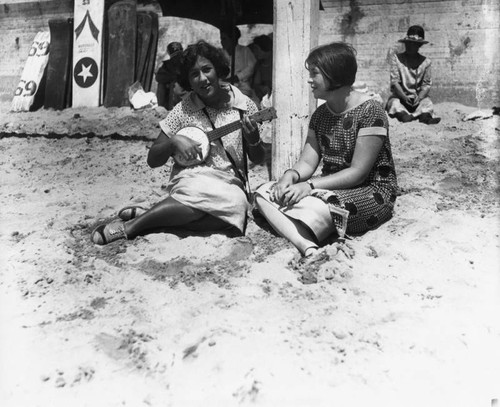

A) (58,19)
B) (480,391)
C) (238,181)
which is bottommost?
(480,391)

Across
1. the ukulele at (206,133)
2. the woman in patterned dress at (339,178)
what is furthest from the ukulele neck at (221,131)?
the woman in patterned dress at (339,178)

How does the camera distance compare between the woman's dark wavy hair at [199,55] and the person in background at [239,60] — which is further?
the person in background at [239,60]

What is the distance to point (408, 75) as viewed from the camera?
737cm

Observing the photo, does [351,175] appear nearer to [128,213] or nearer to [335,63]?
[335,63]

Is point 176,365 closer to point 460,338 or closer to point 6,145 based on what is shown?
point 460,338

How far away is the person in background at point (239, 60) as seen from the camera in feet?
28.1

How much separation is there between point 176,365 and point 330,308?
0.80 m

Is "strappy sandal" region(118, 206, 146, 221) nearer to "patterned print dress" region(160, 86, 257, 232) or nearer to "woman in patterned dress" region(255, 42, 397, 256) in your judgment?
"patterned print dress" region(160, 86, 257, 232)

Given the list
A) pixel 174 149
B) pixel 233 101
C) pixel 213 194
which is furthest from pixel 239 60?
pixel 213 194

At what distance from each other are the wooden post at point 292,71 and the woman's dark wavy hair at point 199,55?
42 centimetres

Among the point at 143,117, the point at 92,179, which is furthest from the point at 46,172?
the point at 143,117

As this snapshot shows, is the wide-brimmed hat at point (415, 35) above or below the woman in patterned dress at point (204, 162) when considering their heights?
above

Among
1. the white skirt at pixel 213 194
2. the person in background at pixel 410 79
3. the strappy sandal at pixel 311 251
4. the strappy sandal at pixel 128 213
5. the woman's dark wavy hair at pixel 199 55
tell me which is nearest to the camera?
the strappy sandal at pixel 311 251

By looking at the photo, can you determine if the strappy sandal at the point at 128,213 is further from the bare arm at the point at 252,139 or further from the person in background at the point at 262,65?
the person in background at the point at 262,65
